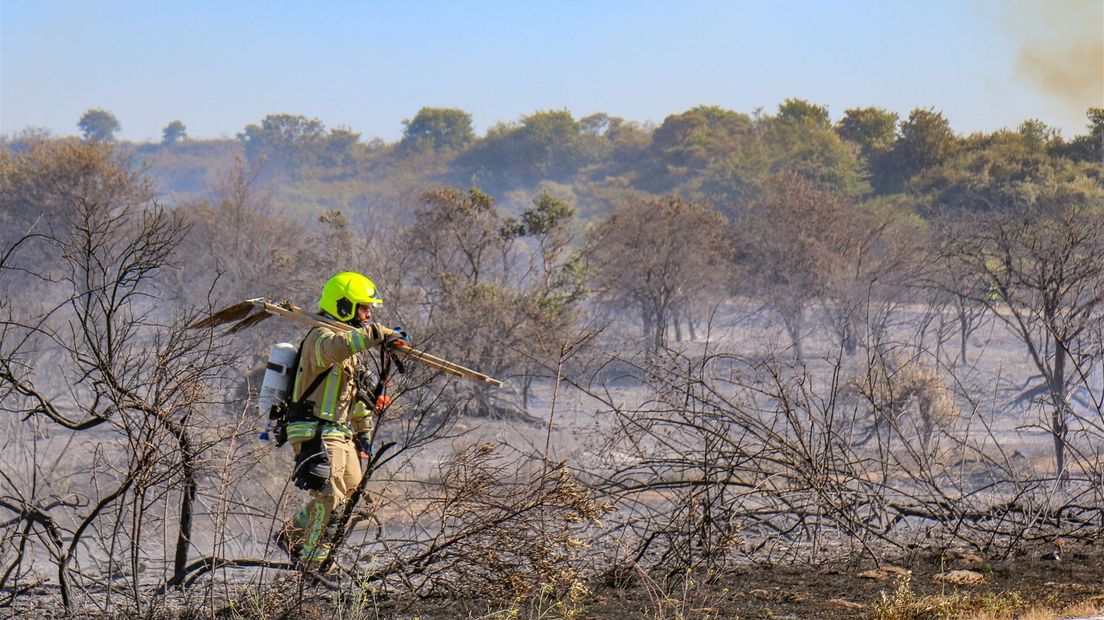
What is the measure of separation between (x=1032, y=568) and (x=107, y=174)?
86.9ft

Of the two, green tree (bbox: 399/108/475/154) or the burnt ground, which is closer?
the burnt ground

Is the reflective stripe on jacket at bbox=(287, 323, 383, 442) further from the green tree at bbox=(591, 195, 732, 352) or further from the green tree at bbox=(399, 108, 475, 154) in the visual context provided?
the green tree at bbox=(399, 108, 475, 154)

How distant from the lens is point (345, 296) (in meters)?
6.92

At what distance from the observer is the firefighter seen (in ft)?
22.0

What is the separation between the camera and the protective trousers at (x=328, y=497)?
658 centimetres

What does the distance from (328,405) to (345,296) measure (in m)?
0.61

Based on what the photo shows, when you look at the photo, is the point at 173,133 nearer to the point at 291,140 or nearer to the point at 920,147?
the point at 291,140

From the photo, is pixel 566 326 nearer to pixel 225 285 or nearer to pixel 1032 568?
pixel 225 285

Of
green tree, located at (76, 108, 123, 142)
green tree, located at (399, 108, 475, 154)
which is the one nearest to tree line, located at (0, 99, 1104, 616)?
green tree, located at (399, 108, 475, 154)

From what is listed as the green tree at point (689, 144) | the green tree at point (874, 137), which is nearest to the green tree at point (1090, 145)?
the green tree at point (874, 137)

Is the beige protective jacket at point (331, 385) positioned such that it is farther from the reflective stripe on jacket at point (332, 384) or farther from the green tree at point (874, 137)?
the green tree at point (874, 137)

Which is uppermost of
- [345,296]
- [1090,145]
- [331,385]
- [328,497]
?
[1090,145]

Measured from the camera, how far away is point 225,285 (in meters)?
25.1

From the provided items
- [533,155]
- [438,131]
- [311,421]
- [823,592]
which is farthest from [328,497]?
[438,131]
